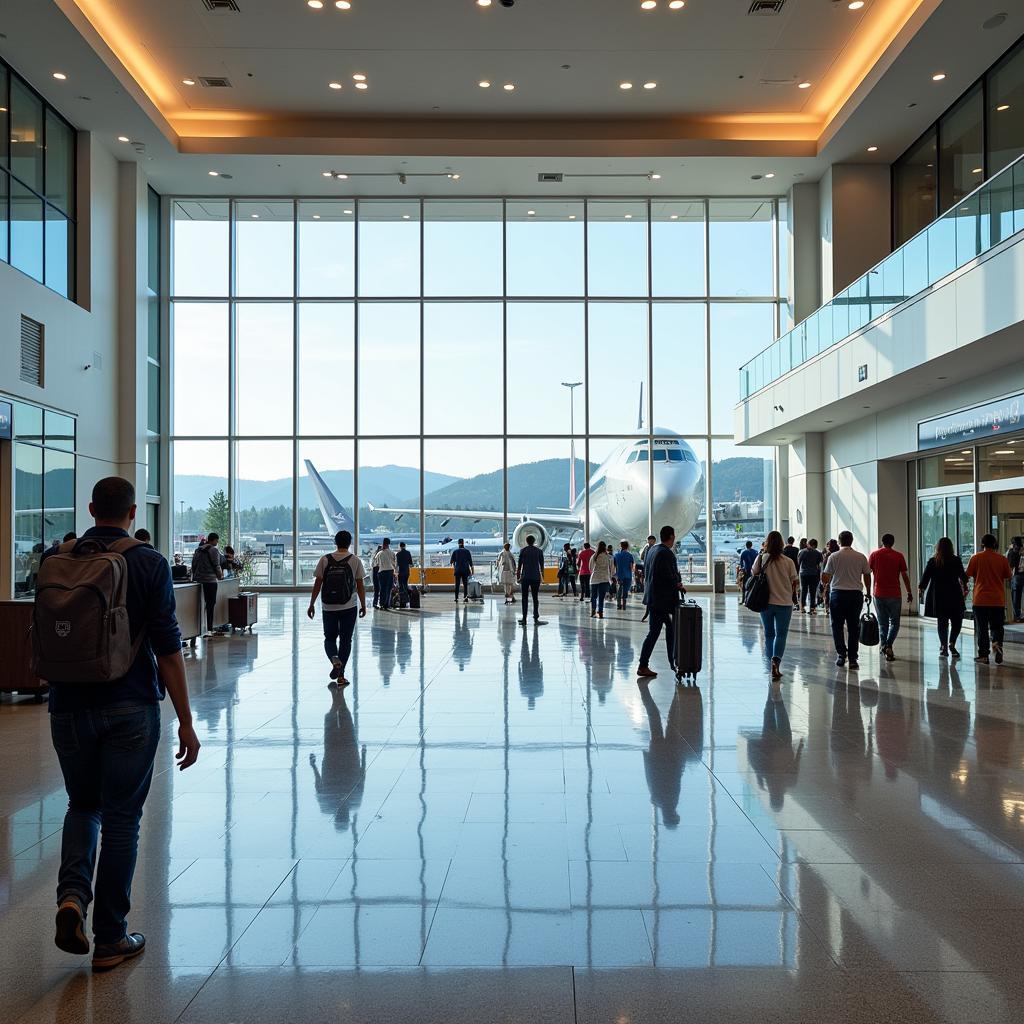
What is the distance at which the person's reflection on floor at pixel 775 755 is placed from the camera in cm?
540

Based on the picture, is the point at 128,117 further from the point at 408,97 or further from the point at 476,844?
the point at 476,844

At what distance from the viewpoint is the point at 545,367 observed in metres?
25.7

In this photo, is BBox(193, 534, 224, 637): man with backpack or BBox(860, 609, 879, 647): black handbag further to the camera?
BBox(193, 534, 224, 637): man with backpack

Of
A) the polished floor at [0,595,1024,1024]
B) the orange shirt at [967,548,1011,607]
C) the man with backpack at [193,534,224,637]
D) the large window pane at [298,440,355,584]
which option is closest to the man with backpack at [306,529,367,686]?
the polished floor at [0,595,1024,1024]

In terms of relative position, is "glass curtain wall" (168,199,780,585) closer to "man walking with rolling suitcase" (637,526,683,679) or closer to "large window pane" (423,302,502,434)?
"large window pane" (423,302,502,434)

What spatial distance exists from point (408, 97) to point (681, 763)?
1814 centimetres

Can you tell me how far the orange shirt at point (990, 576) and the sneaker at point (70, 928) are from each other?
34.0ft

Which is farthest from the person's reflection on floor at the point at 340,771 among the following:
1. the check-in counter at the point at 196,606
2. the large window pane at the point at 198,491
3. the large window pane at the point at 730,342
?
the large window pane at the point at 730,342

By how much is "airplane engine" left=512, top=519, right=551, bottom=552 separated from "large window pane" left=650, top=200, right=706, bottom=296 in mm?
8344

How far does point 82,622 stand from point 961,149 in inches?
778

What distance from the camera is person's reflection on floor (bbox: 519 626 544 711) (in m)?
8.59

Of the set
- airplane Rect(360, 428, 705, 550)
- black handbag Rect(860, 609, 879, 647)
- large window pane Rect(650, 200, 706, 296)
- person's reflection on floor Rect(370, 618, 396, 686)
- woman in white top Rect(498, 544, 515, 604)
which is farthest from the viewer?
large window pane Rect(650, 200, 706, 296)

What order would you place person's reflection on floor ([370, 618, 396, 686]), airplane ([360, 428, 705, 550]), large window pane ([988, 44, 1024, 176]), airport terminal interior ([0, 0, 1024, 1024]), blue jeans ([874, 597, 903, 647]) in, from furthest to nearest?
airplane ([360, 428, 705, 550]), large window pane ([988, 44, 1024, 176]), blue jeans ([874, 597, 903, 647]), person's reflection on floor ([370, 618, 396, 686]), airport terminal interior ([0, 0, 1024, 1024])

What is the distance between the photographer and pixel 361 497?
25.7 metres
